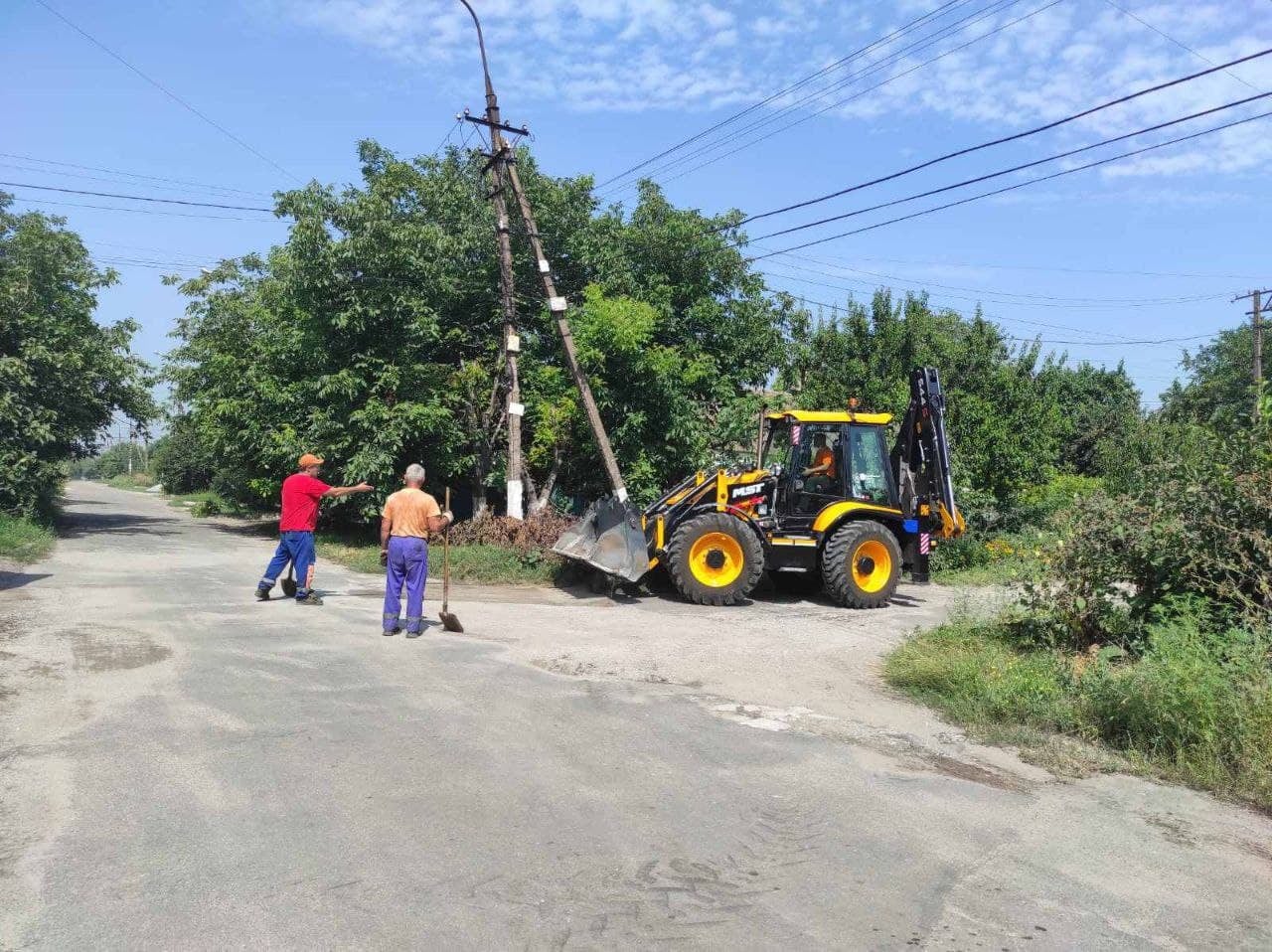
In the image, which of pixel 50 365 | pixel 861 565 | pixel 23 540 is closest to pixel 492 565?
pixel 861 565

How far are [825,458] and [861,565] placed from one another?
1.66 m

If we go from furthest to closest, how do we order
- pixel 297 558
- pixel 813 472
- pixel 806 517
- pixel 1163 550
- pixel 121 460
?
pixel 121 460, pixel 813 472, pixel 806 517, pixel 297 558, pixel 1163 550

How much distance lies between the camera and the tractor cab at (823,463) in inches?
547

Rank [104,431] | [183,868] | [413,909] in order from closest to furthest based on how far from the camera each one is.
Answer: [413,909]
[183,868]
[104,431]

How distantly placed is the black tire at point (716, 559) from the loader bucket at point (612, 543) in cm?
49

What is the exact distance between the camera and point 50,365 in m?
21.8

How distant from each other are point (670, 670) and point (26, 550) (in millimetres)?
13380

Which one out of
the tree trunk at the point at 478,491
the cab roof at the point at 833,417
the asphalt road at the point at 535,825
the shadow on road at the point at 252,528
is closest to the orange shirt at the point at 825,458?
the cab roof at the point at 833,417

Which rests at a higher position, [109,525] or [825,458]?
[825,458]

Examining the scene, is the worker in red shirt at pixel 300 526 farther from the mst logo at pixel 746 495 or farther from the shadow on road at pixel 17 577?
the mst logo at pixel 746 495

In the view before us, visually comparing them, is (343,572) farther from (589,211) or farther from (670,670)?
(589,211)

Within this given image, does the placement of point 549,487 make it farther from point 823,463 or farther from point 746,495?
point 823,463

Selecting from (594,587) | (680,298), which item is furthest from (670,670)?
(680,298)

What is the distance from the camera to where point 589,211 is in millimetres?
22172
